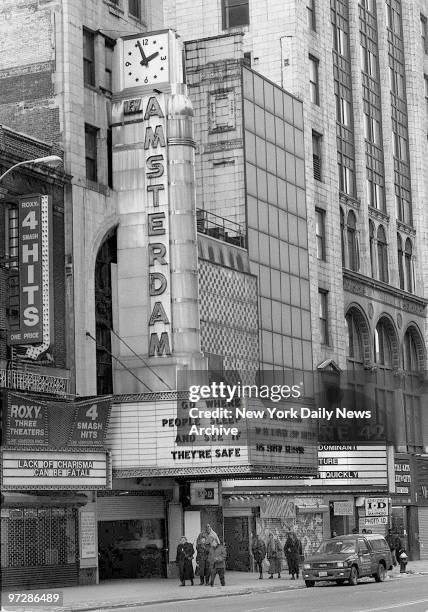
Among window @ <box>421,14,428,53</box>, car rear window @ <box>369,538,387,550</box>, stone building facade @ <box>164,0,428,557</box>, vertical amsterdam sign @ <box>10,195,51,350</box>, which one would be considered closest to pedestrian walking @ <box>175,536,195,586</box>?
car rear window @ <box>369,538,387,550</box>

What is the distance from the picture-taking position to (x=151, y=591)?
42.3 m

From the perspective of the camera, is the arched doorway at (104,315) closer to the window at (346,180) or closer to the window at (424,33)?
the window at (346,180)

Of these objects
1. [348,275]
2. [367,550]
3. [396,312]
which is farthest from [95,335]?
[396,312]

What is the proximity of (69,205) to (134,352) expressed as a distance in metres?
5.87

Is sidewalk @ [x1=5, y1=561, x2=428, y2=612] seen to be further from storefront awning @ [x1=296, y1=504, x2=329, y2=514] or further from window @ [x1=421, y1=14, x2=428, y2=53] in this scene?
window @ [x1=421, y1=14, x2=428, y2=53]

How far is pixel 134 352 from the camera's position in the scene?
4881cm

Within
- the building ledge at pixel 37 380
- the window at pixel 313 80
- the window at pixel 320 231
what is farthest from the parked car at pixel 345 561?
the window at pixel 313 80

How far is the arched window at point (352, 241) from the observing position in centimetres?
7066

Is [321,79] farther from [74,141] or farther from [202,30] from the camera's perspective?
[74,141]

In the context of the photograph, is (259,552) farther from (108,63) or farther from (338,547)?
(108,63)

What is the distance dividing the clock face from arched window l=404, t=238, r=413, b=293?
99.1ft

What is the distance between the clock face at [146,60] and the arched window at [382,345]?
26152 millimetres

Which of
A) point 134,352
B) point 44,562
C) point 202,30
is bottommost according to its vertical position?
point 44,562

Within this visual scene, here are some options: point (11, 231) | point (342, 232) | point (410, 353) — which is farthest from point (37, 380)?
point (410, 353)
